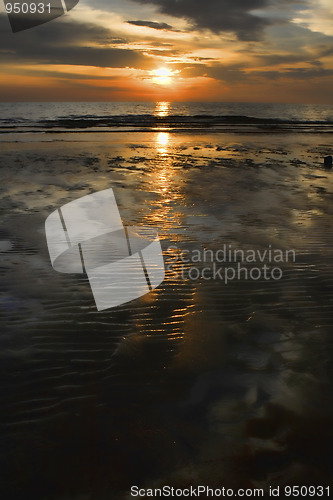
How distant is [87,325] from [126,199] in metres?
5.99

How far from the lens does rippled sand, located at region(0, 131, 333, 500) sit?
2447 mm

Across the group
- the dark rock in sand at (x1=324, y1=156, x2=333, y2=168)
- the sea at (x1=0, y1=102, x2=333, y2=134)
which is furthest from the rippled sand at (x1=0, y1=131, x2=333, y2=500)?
the sea at (x1=0, y1=102, x2=333, y2=134)

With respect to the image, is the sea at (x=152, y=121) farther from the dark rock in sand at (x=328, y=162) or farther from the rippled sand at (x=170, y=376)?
the rippled sand at (x=170, y=376)

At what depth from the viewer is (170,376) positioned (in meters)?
3.25

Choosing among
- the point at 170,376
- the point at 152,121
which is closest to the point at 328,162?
the point at 170,376

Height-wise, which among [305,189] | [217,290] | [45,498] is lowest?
[305,189]

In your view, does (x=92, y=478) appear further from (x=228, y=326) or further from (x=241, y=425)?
(x=228, y=326)

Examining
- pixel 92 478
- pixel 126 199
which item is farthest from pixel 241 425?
pixel 126 199

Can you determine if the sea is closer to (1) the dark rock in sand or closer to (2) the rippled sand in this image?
(1) the dark rock in sand

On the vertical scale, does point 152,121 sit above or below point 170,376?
below

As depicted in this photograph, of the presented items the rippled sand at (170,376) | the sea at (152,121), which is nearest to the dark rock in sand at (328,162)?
the rippled sand at (170,376)

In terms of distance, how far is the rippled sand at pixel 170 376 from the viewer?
245cm

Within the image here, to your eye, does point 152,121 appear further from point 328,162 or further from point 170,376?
point 170,376

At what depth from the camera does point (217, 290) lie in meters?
4.81
